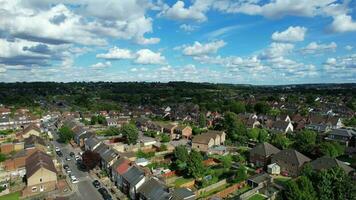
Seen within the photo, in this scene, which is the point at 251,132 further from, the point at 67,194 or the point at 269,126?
the point at 67,194

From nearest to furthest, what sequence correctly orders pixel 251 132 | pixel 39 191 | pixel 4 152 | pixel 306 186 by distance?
pixel 306 186
pixel 39 191
pixel 4 152
pixel 251 132

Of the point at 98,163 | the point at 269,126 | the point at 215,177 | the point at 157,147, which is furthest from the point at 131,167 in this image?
the point at 269,126

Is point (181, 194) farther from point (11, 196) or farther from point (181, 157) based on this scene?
point (11, 196)

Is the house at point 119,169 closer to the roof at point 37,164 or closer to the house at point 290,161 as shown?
the roof at point 37,164

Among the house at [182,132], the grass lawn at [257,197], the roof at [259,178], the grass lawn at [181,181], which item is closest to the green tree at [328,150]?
the roof at [259,178]

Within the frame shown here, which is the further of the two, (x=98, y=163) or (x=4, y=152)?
(x=4, y=152)

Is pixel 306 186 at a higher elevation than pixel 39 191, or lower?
higher
